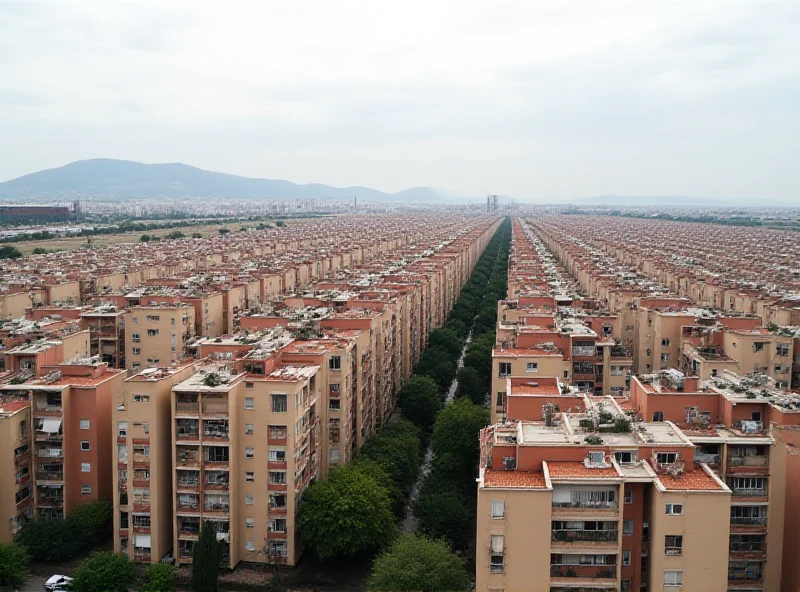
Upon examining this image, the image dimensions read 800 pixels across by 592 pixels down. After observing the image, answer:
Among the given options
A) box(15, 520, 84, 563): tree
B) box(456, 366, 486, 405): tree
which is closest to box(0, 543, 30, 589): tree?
box(15, 520, 84, 563): tree

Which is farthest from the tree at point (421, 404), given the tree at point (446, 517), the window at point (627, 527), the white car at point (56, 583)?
the window at point (627, 527)

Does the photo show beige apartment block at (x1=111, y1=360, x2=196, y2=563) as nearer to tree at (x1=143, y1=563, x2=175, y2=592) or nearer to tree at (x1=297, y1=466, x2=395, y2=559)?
tree at (x1=143, y1=563, x2=175, y2=592)

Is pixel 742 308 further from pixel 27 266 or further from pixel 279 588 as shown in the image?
pixel 27 266

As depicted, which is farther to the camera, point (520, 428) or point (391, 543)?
point (391, 543)

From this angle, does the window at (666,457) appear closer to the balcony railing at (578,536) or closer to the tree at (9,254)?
the balcony railing at (578,536)

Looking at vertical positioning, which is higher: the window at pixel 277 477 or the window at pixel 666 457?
the window at pixel 666 457

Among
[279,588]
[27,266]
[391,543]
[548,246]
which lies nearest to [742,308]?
[391,543]
